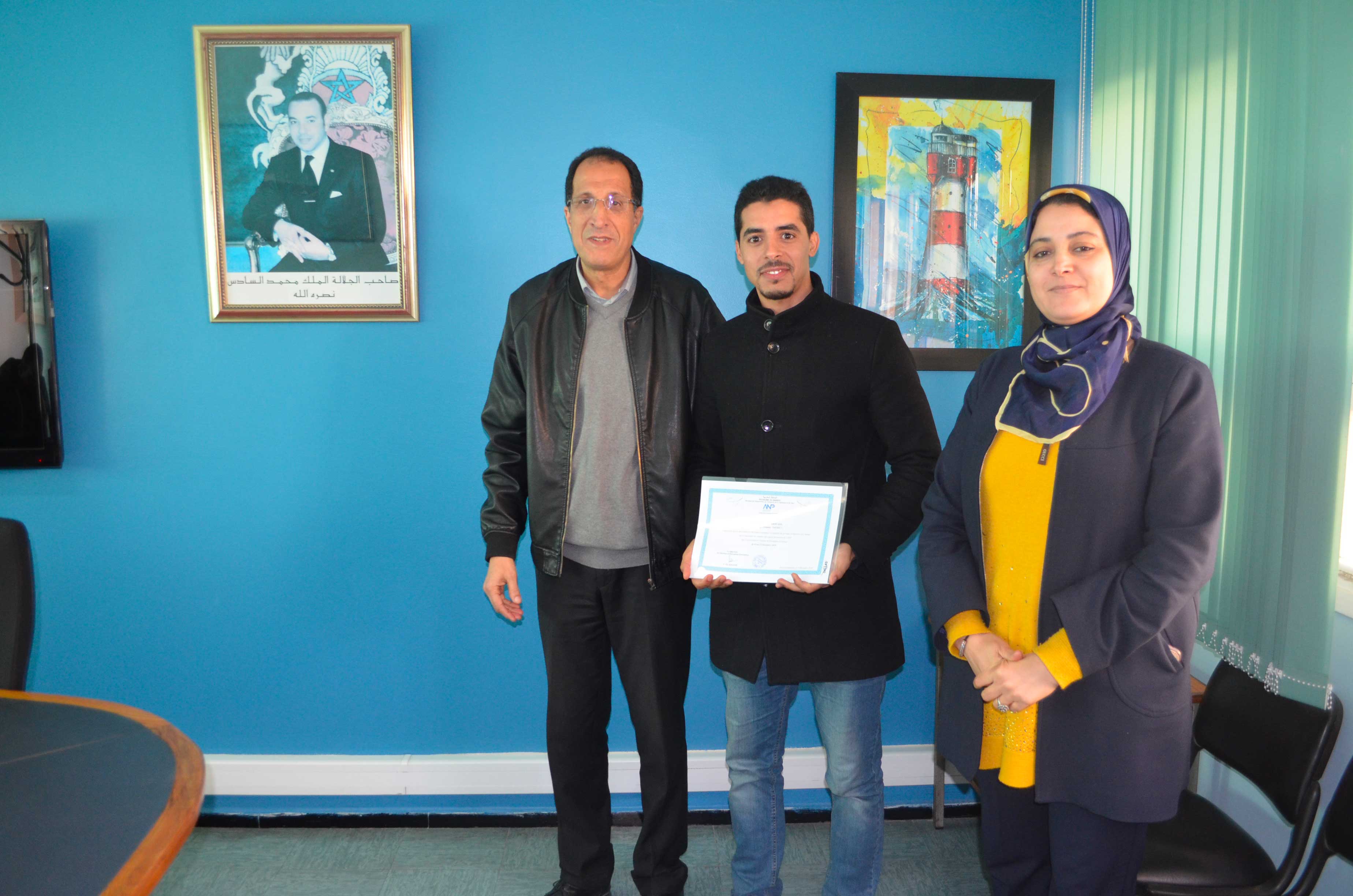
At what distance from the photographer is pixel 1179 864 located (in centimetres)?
159

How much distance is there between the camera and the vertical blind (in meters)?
1.56

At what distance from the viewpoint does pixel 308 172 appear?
2.42 m

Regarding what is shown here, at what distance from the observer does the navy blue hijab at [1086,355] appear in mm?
1330

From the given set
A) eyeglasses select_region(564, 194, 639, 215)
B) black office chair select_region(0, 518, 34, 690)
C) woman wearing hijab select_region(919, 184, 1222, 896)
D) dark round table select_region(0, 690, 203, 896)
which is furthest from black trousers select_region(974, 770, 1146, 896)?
black office chair select_region(0, 518, 34, 690)

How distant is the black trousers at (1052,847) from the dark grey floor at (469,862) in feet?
2.85

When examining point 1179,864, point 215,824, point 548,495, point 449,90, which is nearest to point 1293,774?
point 1179,864

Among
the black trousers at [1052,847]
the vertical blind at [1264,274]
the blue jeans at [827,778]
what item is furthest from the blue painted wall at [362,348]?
the black trousers at [1052,847]

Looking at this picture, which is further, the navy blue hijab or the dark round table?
the navy blue hijab

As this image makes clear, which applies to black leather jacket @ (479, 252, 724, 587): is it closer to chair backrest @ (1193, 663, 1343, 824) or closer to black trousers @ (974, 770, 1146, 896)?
black trousers @ (974, 770, 1146, 896)

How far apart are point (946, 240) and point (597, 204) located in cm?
114

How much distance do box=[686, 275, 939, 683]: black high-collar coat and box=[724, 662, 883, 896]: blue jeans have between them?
3.0 inches

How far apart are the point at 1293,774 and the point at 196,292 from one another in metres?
3.07

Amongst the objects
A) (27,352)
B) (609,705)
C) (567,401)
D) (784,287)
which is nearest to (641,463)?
(567,401)

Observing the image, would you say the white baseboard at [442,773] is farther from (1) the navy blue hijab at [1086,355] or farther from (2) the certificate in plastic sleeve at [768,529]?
(1) the navy blue hijab at [1086,355]
